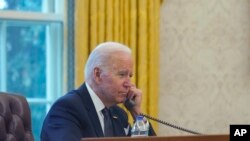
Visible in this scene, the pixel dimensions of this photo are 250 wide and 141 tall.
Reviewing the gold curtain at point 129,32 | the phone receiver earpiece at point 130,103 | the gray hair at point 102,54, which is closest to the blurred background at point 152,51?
the gold curtain at point 129,32

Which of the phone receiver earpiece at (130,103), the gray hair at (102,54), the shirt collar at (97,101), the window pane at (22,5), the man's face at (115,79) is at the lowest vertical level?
the phone receiver earpiece at (130,103)

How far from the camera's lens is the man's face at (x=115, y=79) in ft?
8.20

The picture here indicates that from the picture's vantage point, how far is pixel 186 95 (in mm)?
3820

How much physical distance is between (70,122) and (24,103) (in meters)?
0.26

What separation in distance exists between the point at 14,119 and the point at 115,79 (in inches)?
21.2

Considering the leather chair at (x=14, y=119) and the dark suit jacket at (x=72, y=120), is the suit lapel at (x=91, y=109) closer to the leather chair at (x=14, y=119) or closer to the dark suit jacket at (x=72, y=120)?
the dark suit jacket at (x=72, y=120)

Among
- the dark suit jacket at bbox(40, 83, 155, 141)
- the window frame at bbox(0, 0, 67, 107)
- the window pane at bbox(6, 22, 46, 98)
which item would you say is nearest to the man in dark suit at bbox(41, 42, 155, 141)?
the dark suit jacket at bbox(40, 83, 155, 141)

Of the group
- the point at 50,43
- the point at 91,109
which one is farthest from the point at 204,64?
the point at 91,109

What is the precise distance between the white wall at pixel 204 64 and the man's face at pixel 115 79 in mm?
1226

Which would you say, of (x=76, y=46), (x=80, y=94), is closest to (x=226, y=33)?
(x=76, y=46)

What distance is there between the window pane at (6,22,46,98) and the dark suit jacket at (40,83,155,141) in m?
1.10

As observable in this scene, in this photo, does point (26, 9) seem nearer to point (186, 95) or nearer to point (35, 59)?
point (35, 59)

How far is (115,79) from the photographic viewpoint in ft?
Result: 8.27

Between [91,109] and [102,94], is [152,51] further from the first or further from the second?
[91,109]
